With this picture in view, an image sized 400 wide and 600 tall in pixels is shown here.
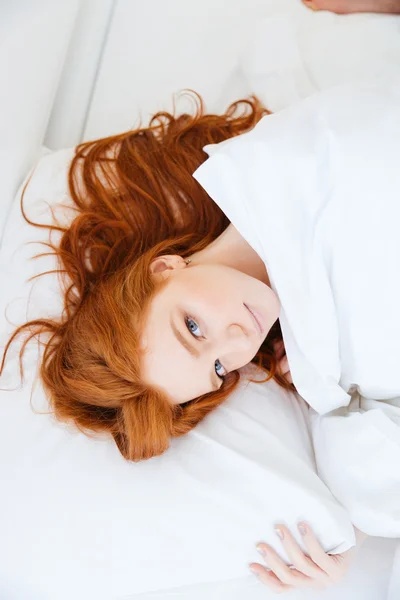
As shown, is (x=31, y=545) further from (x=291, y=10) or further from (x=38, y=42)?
(x=291, y=10)

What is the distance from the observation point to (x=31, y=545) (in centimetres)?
112

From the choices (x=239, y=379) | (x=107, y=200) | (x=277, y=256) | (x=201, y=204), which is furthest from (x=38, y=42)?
(x=239, y=379)

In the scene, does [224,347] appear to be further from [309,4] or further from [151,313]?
[309,4]

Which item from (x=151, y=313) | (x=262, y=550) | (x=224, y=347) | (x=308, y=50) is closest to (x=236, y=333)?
(x=224, y=347)

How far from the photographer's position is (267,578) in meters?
1.15

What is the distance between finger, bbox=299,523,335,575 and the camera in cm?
114

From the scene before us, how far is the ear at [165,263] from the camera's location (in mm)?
1227

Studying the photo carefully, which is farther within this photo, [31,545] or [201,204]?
[201,204]

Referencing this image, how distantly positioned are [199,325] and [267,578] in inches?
19.8

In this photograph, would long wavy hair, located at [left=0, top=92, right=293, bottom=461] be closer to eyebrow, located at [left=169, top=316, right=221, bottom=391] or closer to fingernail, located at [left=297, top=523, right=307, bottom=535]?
eyebrow, located at [left=169, top=316, right=221, bottom=391]

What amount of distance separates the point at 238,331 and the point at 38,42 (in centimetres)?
86

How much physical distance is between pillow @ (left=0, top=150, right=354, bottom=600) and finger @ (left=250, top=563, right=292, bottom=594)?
0.07ft

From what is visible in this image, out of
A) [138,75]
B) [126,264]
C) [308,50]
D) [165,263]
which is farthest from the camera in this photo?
[138,75]

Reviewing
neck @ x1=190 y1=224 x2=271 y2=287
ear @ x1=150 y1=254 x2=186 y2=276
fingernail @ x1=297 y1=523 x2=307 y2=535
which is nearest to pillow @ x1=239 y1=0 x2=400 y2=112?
neck @ x1=190 y1=224 x2=271 y2=287
